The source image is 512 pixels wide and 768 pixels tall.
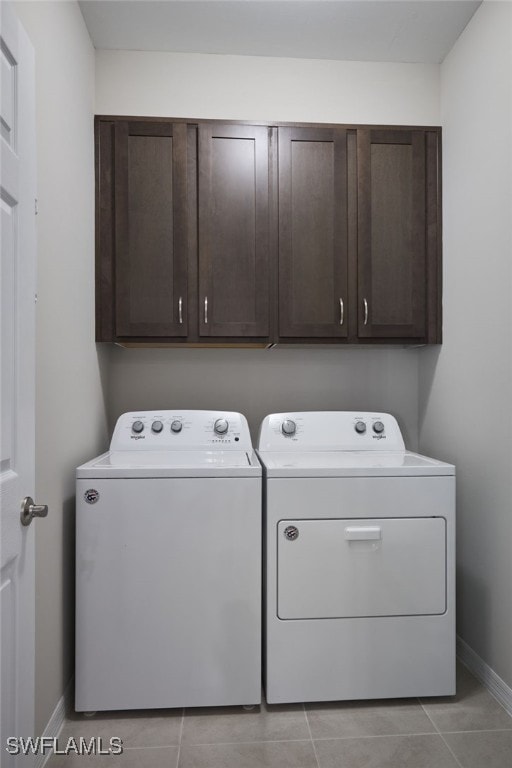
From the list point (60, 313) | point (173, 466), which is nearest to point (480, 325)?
point (173, 466)

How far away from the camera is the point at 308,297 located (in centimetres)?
232

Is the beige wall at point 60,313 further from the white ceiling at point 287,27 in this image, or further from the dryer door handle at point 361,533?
the dryer door handle at point 361,533

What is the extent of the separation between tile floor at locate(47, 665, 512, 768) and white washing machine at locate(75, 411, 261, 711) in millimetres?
64

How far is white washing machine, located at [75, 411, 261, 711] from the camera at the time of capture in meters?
1.79

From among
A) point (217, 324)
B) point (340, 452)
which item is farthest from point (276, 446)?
point (217, 324)

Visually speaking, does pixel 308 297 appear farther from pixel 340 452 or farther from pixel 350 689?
pixel 350 689

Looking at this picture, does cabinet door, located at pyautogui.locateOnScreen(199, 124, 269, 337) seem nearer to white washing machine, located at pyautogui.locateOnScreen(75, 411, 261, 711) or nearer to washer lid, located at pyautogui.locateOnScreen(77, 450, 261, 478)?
washer lid, located at pyautogui.locateOnScreen(77, 450, 261, 478)

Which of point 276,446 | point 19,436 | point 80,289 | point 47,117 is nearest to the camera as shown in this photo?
point 19,436

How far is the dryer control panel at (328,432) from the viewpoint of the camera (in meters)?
2.30

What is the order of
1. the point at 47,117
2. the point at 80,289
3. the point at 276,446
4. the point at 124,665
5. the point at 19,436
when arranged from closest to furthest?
the point at 19,436 → the point at 47,117 → the point at 124,665 → the point at 80,289 → the point at 276,446

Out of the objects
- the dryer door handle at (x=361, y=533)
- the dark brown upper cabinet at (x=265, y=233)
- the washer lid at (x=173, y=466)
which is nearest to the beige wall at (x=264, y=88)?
the dark brown upper cabinet at (x=265, y=233)

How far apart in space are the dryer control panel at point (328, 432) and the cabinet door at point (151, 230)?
1.91ft

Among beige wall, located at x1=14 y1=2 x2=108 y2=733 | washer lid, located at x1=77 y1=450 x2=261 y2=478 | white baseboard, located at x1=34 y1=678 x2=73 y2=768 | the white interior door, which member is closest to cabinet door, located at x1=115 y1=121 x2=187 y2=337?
beige wall, located at x1=14 y1=2 x2=108 y2=733

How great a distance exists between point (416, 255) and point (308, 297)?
52 cm
